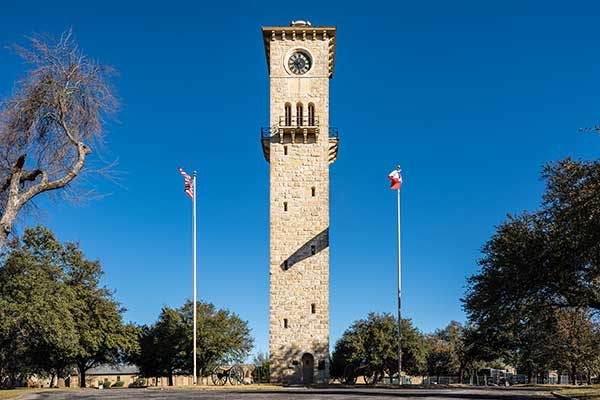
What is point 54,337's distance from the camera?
46.7 metres

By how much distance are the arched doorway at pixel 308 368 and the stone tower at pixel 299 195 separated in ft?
0.24

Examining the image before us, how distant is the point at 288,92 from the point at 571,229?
1326 inches

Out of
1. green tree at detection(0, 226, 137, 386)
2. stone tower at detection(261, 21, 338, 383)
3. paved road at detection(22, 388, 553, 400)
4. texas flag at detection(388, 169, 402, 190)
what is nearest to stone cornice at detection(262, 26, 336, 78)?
stone tower at detection(261, 21, 338, 383)

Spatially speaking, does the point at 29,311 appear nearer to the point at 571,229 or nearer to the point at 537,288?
the point at 537,288

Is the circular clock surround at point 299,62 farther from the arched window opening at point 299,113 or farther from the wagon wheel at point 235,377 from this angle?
the wagon wheel at point 235,377

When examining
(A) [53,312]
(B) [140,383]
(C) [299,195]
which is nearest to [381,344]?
(C) [299,195]

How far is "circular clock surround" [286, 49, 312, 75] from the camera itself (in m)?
57.6

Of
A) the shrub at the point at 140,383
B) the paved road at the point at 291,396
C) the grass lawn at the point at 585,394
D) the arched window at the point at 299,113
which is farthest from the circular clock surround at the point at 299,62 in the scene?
the shrub at the point at 140,383

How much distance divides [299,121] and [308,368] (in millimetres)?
18707

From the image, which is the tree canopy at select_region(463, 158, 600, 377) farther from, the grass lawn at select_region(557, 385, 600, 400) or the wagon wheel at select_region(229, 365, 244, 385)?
the wagon wheel at select_region(229, 365, 244, 385)

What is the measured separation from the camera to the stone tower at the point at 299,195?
174 ft

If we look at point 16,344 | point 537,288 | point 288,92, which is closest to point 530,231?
point 537,288

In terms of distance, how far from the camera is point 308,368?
53.0m

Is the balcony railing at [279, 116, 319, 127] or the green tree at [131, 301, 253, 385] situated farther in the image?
the green tree at [131, 301, 253, 385]
